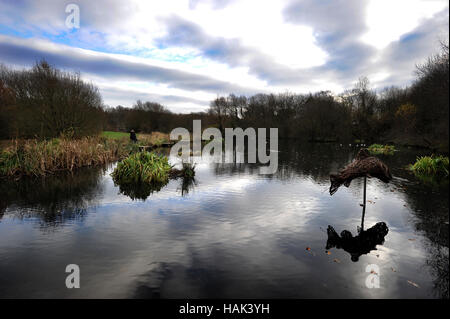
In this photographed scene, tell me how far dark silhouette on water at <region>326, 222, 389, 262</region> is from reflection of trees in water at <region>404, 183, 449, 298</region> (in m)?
0.91

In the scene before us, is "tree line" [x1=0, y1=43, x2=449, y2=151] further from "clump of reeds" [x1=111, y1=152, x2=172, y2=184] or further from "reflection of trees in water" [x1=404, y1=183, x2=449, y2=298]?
"reflection of trees in water" [x1=404, y1=183, x2=449, y2=298]

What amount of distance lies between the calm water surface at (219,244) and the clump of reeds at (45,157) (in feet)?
9.02

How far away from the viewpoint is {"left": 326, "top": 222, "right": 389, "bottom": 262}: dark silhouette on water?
544 cm

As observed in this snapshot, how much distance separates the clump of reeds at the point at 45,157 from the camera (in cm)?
1254

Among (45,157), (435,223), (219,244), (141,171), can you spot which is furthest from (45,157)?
(435,223)

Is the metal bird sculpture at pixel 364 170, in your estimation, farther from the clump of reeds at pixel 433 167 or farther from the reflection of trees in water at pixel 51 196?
the clump of reeds at pixel 433 167

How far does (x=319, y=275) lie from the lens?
445 cm

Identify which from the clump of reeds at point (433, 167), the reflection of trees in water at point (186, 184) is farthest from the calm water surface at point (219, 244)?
the clump of reeds at point (433, 167)

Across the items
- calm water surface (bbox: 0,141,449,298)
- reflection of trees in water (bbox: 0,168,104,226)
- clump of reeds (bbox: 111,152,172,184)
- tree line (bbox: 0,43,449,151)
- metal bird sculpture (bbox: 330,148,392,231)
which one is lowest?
calm water surface (bbox: 0,141,449,298)

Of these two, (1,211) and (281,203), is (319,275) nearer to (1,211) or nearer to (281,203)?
(281,203)

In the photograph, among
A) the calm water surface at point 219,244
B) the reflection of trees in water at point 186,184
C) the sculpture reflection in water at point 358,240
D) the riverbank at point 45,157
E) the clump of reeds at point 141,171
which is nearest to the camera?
the calm water surface at point 219,244

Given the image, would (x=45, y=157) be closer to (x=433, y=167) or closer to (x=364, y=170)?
(x=364, y=170)

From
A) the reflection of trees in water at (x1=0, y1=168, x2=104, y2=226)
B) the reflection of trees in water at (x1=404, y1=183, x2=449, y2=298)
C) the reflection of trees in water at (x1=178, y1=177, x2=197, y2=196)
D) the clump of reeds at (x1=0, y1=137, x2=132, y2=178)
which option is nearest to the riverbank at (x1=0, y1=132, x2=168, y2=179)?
the clump of reeds at (x1=0, y1=137, x2=132, y2=178)
